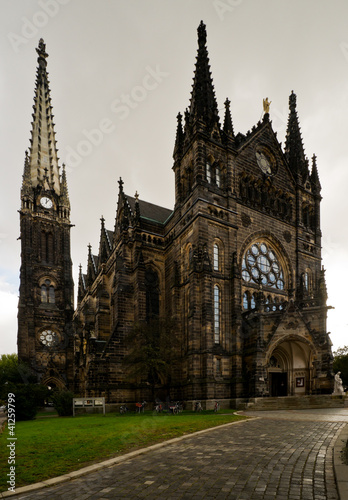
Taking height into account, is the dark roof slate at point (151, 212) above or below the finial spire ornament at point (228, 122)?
below

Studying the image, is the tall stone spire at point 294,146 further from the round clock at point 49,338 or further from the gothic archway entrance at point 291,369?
the round clock at point 49,338

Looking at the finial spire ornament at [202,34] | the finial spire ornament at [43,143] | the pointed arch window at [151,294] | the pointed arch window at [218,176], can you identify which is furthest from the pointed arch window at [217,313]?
the finial spire ornament at [43,143]

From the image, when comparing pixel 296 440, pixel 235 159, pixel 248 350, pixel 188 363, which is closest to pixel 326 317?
pixel 248 350

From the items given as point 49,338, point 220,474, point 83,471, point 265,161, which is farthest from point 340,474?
point 49,338

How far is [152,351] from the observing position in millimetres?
26938

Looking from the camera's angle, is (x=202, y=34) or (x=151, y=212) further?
(x=151, y=212)

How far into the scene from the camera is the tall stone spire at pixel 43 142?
66.9 m

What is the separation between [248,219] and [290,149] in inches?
734

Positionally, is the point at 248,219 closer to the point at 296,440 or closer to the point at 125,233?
the point at 125,233

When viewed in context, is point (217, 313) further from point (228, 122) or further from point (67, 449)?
point (67, 449)

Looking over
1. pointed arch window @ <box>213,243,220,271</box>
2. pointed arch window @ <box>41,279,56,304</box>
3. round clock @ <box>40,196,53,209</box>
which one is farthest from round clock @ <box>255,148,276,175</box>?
round clock @ <box>40,196,53,209</box>

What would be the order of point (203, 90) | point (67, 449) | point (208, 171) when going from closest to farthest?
1. point (67, 449)
2. point (208, 171)
3. point (203, 90)

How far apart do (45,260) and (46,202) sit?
10.9 m

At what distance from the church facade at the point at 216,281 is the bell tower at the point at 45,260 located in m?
11.1
